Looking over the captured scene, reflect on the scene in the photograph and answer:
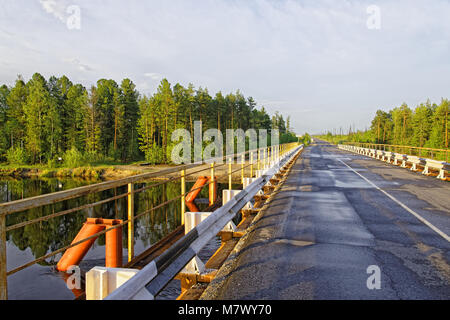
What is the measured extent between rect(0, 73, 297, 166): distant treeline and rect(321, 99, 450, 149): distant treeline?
58943 mm

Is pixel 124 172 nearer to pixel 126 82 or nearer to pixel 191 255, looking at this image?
pixel 126 82

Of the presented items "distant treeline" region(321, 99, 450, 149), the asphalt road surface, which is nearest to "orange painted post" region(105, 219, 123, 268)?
the asphalt road surface

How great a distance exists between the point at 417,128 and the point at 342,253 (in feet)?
381

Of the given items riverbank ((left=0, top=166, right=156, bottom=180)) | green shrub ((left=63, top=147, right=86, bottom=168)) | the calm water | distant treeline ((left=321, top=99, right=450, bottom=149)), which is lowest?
the calm water

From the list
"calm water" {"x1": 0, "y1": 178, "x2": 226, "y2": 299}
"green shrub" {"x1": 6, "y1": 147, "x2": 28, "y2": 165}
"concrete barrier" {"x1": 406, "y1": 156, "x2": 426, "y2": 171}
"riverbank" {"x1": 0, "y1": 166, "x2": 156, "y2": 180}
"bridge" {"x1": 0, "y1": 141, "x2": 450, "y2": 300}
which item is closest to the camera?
"bridge" {"x1": 0, "y1": 141, "x2": 450, "y2": 300}

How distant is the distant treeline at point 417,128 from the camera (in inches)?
3447

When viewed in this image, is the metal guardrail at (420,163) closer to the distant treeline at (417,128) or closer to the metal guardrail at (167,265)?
the metal guardrail at (167,265)

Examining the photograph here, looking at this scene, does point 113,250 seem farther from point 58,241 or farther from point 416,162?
point 416,162

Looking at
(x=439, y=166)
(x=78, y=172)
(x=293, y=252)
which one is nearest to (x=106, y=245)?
(x=293, y=252)

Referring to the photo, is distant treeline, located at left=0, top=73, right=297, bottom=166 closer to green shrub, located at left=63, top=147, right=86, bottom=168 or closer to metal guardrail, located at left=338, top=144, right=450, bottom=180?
green shrub, located at left=63, top=147, right=86, bottom=168

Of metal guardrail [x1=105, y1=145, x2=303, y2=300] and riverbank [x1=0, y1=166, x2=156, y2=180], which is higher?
metal guardrail [x1=105, y1=145, x2=303, y2=300]

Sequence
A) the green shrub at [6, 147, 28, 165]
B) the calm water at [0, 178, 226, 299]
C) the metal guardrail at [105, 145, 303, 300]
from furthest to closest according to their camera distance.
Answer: the green shrub at [6, 147, 28, 165]
the calm water at [0, 178, 226, 299]
the metal guardrail at [105, 145, 303, 300]

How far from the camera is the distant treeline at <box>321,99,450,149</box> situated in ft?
287
